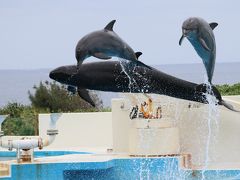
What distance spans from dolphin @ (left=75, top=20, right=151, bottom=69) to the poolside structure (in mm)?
1732

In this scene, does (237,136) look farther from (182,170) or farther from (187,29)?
(187,29)

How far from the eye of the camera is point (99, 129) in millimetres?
18719

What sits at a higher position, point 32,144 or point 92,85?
point 92,85

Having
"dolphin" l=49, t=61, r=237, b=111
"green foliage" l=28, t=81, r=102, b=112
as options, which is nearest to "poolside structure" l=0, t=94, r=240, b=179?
"dolphin" l=49, t=61, r=237, b=111

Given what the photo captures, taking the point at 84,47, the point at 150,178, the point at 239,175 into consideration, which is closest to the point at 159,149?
the point at 150,178

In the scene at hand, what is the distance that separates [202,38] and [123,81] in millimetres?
1565

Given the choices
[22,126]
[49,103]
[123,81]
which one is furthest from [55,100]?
[123,81]

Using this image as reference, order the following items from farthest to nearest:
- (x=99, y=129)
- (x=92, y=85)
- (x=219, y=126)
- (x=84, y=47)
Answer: (x=99, y=129)
(x=219, y=126)
(x=92, y=85)
(x=84, y=47)

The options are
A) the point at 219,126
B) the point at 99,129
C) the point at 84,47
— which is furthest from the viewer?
the point at 99,129

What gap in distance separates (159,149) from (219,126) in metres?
1.19

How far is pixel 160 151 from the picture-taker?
14367mm

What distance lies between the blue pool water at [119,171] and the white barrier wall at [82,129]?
447 centimetres

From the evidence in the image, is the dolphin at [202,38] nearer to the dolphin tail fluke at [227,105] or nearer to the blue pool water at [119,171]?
the dolphin tail fluke at [227,105]

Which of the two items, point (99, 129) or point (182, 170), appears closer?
point (182, 170)
